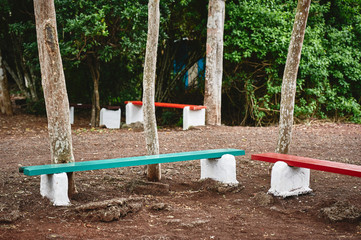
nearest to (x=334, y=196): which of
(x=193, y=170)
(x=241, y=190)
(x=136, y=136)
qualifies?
(x=241, y=190)

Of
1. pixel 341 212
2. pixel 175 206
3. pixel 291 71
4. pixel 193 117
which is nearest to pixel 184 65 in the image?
pixel 193 117

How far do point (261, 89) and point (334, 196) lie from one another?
27.6ft

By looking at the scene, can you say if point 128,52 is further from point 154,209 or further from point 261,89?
point 154,209

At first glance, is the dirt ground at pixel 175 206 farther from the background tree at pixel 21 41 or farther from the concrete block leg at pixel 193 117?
the background tree at pixel 21 41

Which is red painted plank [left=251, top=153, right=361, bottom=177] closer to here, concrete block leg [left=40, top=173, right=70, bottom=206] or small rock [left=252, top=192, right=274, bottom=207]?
small rock [left=252, top=192, right=274, bottom=207]

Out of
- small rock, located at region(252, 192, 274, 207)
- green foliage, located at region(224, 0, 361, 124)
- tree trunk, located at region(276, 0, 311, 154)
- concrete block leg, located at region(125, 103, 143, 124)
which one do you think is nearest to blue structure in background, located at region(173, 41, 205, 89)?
green foliage, located at region(224, 0, 361, 124)

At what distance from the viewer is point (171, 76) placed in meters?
15.6

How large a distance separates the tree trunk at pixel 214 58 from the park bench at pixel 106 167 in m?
5.77

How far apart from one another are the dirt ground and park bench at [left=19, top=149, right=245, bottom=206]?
0.14m

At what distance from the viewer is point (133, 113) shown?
42.8 ft

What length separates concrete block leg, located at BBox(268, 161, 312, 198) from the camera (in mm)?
5387

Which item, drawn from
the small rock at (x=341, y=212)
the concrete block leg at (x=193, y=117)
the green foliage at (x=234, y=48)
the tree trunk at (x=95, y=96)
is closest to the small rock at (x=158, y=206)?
the small rock at (x=341, y=212)

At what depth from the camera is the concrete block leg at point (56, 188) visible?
4.75 meters

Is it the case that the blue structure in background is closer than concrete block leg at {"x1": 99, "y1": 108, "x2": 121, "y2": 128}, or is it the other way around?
concrete block leg at {"x1": 99, "y1": 108, "x2": 121, "y2": 128}
